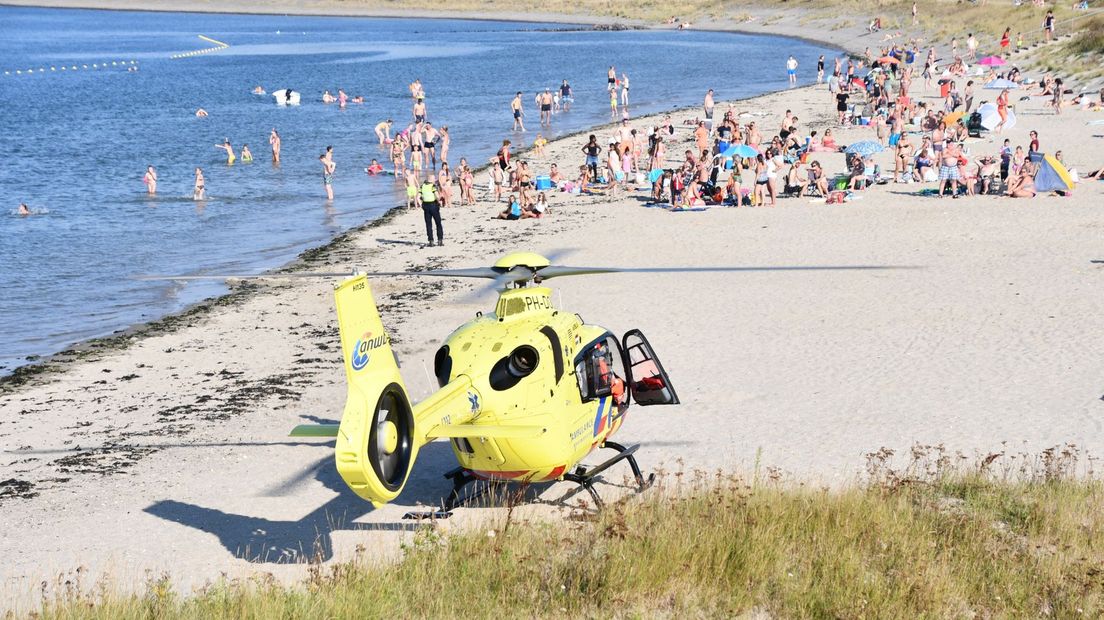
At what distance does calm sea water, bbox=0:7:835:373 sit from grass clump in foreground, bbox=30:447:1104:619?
40.7 ft

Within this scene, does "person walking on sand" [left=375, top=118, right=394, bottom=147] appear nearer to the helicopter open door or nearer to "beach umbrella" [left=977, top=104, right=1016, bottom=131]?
"beach umbrella" [left=977, top=104, right=1016, bottom=131]

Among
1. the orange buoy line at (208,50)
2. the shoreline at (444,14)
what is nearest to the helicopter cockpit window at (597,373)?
the shoreline at (444,14)

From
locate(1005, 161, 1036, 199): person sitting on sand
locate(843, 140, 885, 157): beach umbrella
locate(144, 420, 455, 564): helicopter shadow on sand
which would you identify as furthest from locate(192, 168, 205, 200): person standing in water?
locate(144, 420, 455, 564): helicopter shadow on sand

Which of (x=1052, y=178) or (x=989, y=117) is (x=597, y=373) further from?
(x=989, y=117)

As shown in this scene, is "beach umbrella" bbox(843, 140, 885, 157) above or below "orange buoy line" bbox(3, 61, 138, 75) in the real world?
below

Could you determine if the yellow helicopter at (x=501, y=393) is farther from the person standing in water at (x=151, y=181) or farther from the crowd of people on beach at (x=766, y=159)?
the person standing in water at (x=151, y=181)

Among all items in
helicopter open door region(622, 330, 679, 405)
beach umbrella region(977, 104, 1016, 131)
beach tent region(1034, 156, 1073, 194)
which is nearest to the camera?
helicopter open door region(622, 330, 679, 405)

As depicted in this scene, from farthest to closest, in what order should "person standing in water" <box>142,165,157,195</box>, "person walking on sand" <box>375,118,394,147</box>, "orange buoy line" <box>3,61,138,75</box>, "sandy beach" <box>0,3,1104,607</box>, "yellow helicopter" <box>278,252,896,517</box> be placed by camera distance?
"orange buoy line" <box>3,61,138,75</box> → "person walking on sand" <box>375,118,394,147</box> → "person standing in water" <box>142,165,157,195</box> → "sandy beach" <box>0,3,1104,607</box> → "yellow helicopter" <box>278,252,896,517</box>

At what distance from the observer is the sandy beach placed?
464 inches

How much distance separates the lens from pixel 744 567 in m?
9.05

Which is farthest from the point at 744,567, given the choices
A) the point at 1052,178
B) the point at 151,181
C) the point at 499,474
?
the point at 151,181

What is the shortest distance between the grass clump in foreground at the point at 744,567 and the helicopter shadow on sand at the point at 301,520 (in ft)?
3.64

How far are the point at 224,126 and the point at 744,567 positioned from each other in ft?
153

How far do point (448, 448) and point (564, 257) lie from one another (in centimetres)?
997
